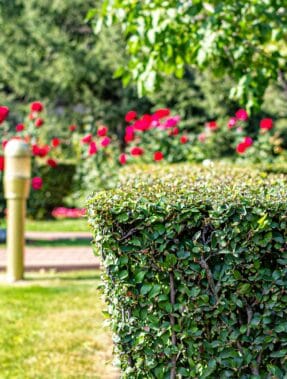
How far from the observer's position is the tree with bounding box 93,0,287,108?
20.4 ft

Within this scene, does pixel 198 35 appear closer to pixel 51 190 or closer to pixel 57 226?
pixel 57 226

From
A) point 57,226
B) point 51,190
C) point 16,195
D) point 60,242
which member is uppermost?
point 16,195

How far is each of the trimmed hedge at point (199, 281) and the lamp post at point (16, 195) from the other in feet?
12.8

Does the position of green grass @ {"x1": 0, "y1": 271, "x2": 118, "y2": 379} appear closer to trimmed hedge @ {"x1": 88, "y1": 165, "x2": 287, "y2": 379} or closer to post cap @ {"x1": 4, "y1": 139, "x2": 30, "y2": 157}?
trimmed hedge @ {"x1": 88, "y1": 165, "x2": 287, "y2": 379}

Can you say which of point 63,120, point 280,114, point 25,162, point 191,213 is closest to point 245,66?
point 25,162

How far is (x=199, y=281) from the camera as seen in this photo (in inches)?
113

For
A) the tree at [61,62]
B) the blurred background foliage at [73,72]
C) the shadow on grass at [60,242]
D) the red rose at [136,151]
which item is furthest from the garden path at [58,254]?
the tree at [61,62]

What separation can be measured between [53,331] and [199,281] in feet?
8.40

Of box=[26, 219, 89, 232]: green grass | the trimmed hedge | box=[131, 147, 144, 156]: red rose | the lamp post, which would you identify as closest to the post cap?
the lamp post

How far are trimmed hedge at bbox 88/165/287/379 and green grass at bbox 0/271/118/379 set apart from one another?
0.39m

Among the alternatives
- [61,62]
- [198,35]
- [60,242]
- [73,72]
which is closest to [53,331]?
[198,35]

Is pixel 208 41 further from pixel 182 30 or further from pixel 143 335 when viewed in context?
pixel 143 335

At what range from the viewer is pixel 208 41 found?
6.21 metres

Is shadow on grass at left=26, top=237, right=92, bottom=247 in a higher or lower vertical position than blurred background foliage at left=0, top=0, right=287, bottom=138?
lower
